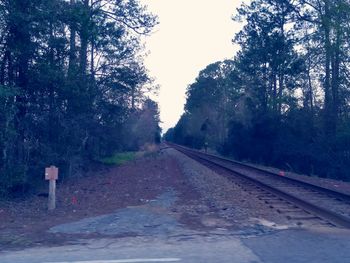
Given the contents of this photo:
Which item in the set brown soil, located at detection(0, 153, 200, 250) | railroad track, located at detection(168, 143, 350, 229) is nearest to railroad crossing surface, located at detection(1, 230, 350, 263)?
brown soil, located at detection(0, 153, 200, 250)

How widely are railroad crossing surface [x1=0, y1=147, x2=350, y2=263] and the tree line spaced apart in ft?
70.7

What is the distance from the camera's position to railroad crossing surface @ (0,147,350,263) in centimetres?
798

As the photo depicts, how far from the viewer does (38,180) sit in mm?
20781

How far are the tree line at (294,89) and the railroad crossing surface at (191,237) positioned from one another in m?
21.6

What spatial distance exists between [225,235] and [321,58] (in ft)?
110

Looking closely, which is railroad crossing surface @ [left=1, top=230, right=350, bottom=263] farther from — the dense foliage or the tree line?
the tree line

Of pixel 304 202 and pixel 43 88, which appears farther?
pixel 43 88

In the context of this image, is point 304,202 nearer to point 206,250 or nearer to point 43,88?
point 206,250

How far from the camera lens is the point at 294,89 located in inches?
1940

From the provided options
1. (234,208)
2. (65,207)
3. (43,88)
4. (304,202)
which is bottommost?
(65,207)

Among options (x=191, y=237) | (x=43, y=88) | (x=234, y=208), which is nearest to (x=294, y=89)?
(x=43, y=88)

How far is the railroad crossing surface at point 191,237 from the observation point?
7.98m

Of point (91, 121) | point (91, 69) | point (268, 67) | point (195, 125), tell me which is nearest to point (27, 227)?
point (91, 121)

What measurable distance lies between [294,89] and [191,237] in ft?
138
